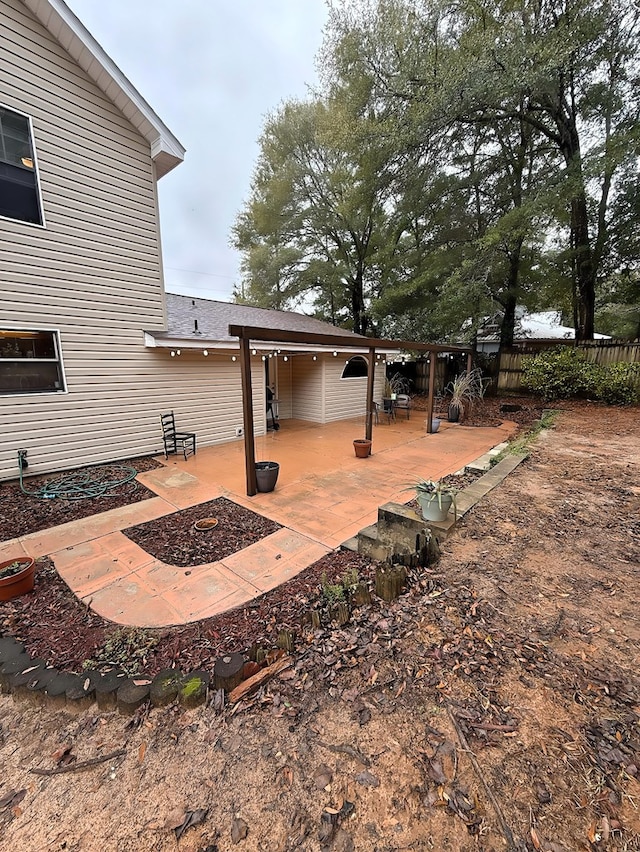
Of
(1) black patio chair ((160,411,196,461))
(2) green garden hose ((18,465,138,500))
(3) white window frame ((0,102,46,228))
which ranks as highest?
(3) white window frame ((0,102,46,228))

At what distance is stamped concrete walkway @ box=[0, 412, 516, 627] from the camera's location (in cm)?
269

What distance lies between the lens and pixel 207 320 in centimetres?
791

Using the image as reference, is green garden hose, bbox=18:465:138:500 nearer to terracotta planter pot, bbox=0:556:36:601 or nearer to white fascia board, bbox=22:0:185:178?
terracotta planter pot, bbox=0:556:36:601

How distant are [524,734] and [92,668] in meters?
2.31

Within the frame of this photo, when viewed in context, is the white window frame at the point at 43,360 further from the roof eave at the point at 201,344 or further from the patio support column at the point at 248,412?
the patio support column at the point at 248,412

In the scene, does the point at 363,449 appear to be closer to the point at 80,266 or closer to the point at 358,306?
the point at 80,266

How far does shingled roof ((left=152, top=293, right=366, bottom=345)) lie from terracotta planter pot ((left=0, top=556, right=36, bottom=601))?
4.19m

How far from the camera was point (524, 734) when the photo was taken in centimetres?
142

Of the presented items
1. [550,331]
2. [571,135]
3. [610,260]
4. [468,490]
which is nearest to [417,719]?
[468,490]

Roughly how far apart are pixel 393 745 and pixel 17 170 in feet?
24.7

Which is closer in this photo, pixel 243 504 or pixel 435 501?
pixel 435 501

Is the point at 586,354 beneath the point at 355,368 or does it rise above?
above

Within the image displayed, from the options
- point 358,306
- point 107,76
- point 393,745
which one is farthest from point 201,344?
point 358,306

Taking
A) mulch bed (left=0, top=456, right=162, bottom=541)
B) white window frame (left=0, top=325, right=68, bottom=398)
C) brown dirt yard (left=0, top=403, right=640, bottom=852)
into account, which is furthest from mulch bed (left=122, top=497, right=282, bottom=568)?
white window frame (left=0, top=325, right=68, bottom=398)
